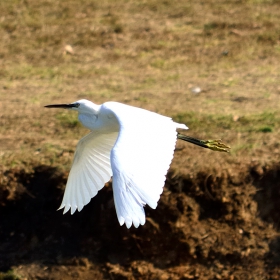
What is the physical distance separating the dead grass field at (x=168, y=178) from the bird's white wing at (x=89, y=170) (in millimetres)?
1199

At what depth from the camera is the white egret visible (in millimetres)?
3791

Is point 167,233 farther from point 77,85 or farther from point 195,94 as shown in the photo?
point 77,85

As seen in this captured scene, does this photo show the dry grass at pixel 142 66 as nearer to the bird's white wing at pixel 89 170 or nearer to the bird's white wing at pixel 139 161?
the bird's white wing at pixel 89 170

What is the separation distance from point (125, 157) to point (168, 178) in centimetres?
254

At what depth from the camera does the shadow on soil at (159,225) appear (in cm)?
663

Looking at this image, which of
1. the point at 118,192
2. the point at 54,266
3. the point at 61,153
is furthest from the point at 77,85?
the point at 118,192

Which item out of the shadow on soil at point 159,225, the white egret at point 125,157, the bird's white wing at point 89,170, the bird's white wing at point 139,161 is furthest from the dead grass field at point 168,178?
the bird's white wing at point 139,161

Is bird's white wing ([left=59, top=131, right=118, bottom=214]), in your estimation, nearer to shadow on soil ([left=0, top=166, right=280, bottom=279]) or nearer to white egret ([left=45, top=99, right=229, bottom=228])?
white egret ([left=45, top=99, right=229, bottom=228])

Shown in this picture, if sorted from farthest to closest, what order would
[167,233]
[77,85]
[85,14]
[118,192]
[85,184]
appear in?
[85,14] → [77,85] → [167,233] → [85,184] → [118,192]

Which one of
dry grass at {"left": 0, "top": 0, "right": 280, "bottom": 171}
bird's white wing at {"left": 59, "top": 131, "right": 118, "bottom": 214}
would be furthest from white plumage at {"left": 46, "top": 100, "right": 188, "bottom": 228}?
dry grass at {"left": 0, "top": 0, "right": 280, "bottom": 171}

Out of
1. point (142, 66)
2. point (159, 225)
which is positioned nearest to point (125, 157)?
point (159, 225)

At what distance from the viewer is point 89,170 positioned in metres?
5.26

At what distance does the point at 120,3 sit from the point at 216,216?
4.82 metres

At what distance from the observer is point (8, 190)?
6.65 meters
